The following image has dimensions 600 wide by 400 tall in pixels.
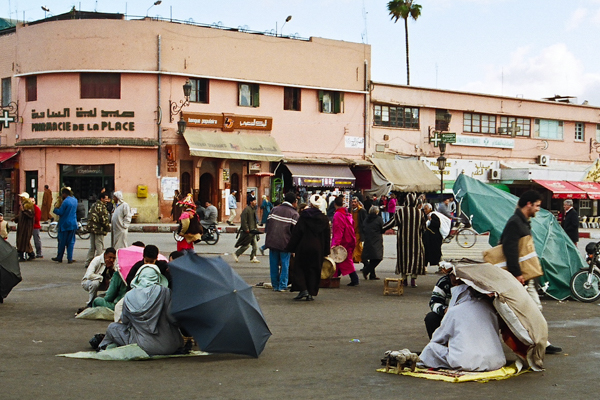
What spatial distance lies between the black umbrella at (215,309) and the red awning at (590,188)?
42.0 meters

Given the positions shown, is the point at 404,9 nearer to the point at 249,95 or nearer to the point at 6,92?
the point at 249,95

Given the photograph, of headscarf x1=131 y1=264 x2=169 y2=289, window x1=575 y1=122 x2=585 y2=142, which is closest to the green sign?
window x1=575 y1=122 x2=585 y2=142

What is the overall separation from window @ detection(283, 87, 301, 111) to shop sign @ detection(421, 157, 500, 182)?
27.5ft

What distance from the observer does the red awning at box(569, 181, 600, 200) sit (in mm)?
46469

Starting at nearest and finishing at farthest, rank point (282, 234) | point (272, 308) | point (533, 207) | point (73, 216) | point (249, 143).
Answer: point (533, 207) → point (272, 308) → point (282, 234) → point (73, 216) → point (249, 143)

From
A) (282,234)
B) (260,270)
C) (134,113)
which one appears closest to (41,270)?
(260,270)

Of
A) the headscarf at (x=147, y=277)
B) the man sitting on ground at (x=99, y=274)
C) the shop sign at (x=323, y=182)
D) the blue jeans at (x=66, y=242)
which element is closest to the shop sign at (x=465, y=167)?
the shop sign at (x=323, y=182)

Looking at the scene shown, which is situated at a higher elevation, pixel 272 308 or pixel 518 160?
pixel 518 160

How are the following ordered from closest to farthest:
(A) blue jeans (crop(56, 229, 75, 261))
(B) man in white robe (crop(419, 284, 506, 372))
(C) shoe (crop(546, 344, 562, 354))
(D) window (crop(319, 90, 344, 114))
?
1. (B) man in white robe (crop(419, 284, 506, 372))
2. (C) shoe (crop(546, 344, 562, 354))
3. (A) blue jeans (crop(56, 229, 75, 261))
4. (D) window (crop(319, 90, 344, 114))

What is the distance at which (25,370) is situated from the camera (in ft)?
23.7

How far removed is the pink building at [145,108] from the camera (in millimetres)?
34281

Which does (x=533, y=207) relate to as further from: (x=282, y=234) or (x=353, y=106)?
(x=353, y=106)

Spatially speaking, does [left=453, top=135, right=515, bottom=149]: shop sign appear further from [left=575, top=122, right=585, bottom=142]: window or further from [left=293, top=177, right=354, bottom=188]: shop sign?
[left=293, top=177, right=354, bottom=188]: shop sign

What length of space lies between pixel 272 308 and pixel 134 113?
24253 millimetres
